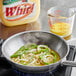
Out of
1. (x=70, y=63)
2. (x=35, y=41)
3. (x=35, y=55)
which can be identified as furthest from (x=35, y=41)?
(x=70, y=63)

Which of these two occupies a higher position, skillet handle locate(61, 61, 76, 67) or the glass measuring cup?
the glass measuring cup

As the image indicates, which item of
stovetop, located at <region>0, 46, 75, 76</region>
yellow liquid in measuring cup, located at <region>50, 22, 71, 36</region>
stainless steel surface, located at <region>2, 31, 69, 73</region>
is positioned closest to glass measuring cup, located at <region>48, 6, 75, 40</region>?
yellow liquid in measuring cup, located at <region>50, 22, 71, 36</region>

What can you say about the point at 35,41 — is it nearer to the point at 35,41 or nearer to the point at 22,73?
the point at 35,41

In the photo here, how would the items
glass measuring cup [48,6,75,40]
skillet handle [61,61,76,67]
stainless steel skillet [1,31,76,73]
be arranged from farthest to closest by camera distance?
glass measuring cup [48,6,75,40]
stainless steel skillet [1,31,76,73]
skillet handle [61,61,76,67]

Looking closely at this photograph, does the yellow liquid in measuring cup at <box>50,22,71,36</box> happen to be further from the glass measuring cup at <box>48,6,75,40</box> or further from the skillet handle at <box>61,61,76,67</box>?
the skillet handle at <box>61,61,76,67</box>

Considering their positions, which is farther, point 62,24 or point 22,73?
point 62,24

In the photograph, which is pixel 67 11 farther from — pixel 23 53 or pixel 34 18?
pixel 23 53

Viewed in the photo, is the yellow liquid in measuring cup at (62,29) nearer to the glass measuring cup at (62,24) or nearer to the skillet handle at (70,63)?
the glass measuring cup at (62,24)

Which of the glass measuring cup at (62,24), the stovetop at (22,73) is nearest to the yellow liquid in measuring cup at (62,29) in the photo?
the glass measuring cup at (62,24)
